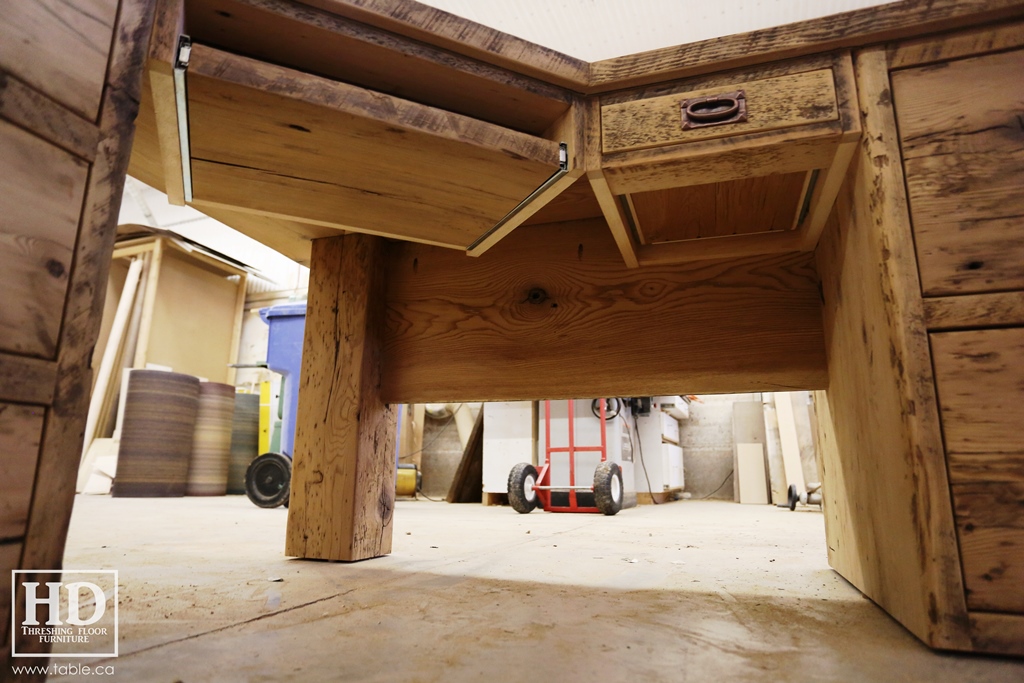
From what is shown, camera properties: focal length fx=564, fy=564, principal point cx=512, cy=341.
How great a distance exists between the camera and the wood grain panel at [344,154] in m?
0.71

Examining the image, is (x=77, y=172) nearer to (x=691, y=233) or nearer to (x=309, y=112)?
(x=309, y=112)

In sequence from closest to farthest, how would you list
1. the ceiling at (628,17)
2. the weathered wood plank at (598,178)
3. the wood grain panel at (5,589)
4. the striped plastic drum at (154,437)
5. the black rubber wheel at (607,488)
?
the wood grain panel at (5,589), the weathered wood plank at (598,178), the ceiling at (628,17), the black rubber wheel at (607,488), the striped plastic drum at (154,437)

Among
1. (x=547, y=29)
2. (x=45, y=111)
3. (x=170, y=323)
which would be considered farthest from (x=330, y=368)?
(x=170, y=323)

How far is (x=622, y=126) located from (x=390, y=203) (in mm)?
394

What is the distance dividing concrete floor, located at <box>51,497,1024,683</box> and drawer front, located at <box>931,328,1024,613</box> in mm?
96

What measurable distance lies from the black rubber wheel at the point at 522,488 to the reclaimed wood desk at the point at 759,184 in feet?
7.36

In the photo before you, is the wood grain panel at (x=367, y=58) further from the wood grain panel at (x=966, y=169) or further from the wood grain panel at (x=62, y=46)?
the wood grain panel at (x=966, y=169)

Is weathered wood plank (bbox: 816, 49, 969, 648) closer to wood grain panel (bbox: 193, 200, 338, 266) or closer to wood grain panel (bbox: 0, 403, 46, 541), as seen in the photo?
wood grain panel (bbox: 0, 403, 46, 541)

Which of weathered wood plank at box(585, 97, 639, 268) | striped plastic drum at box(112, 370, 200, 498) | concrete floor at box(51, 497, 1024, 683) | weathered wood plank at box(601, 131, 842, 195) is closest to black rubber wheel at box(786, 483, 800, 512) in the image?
concrete floor at box(51, 497, 1024, 683)

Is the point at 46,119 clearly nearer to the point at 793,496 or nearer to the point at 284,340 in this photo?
the point at 284,340

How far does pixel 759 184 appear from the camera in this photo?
0.98 metres

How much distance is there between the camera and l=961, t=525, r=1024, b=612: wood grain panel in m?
0.62

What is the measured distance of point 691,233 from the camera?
1.18 meters

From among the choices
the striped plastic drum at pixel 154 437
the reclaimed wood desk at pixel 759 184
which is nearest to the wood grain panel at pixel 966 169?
the reclaimed wood desk at pixel 759 184
